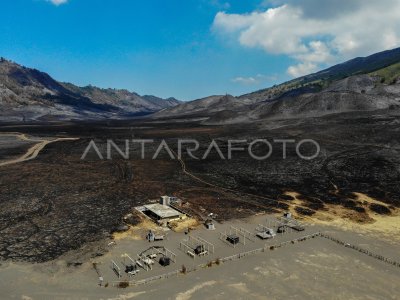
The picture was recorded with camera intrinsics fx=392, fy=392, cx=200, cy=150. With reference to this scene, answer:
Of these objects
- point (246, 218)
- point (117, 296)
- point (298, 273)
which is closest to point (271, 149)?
point (246, 218)

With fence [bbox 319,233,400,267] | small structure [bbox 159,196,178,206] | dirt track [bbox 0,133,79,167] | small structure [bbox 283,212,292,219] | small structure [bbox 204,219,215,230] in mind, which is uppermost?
dirt track [bbox 0,133,79,167]

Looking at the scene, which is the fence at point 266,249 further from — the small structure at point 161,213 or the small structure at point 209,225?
the small structure at point 161,213

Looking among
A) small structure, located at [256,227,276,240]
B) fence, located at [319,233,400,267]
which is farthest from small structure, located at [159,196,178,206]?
fence, located at [319,233,400,267]

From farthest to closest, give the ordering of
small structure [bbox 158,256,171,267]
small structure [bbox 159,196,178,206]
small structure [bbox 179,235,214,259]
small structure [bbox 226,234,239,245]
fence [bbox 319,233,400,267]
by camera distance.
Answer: small structure [bbox 159,196,178,206]
small structure [bbox 226,234,239,245]
small structure [bbox 179,235,214,259]
fence [bbox 319,233,400,267]
small structure [bbox 158,256,171,267]

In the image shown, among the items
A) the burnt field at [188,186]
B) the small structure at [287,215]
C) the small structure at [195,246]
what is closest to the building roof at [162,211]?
the burnt field at [188,186]

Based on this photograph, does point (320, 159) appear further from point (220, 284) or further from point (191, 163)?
point (220, 284)

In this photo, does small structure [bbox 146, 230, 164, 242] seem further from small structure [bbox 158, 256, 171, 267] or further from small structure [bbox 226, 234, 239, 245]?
small structure [bbox 226, 234, 239, 245]

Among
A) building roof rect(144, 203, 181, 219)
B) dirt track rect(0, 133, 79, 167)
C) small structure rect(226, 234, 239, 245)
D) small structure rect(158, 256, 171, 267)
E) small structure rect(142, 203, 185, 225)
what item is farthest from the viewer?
dirt track rect(0, 133, 79, 167)
